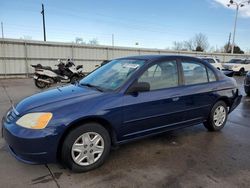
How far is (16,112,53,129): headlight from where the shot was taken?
2.68 m

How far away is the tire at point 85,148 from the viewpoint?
2.85 meters

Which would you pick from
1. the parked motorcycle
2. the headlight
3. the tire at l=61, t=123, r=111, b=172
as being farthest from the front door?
the parked motorcycle

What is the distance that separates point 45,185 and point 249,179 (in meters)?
2.56

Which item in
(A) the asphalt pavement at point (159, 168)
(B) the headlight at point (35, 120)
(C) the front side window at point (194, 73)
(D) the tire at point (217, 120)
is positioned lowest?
(A) the asphalt pavement at point (159, 168)

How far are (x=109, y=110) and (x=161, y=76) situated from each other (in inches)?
46.0

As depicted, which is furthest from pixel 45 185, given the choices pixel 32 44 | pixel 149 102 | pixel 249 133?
pixel 32 44

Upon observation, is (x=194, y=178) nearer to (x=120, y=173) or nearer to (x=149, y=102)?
(x=120, y=173)

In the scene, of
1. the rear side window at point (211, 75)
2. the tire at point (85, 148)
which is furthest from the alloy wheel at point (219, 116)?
the tire at point (85, 148)

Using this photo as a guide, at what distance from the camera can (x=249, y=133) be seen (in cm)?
462

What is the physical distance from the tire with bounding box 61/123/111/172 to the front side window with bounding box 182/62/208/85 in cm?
184

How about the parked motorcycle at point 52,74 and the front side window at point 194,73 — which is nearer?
the front side window at point 194,73

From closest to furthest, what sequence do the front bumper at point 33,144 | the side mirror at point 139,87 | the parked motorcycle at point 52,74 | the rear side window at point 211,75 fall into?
the front bumper at point 33,144 < the side mirror at point 139,87 < the rear side window at point 211,75 < the parked motorcycle at point 52,74

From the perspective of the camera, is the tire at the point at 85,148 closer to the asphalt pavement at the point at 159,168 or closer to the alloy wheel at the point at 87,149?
the alloy wheel at the point at 87,149

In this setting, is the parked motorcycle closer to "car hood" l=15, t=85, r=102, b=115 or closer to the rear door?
the rear door
